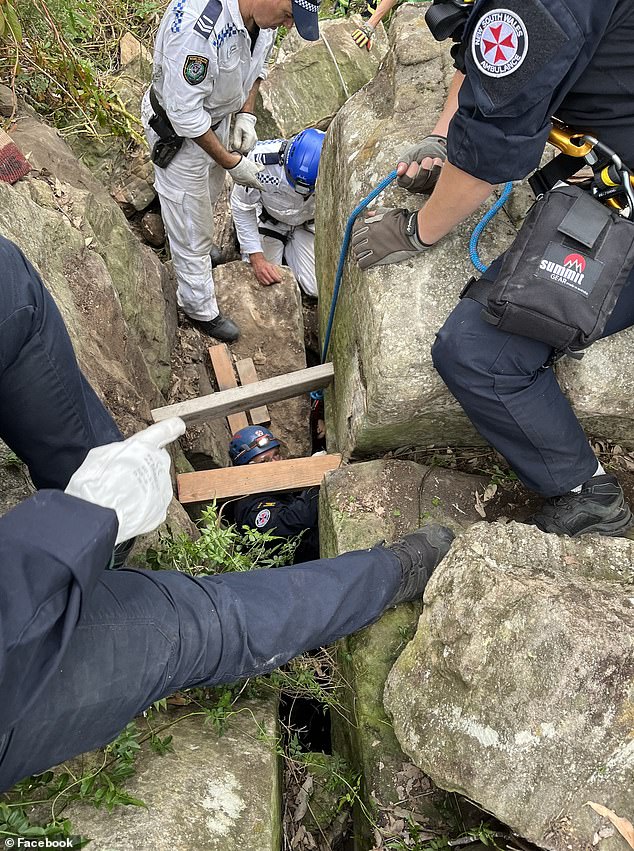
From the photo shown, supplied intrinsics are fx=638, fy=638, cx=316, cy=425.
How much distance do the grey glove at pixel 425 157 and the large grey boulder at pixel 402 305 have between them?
144mm

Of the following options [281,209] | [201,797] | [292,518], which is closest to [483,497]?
[292,518]

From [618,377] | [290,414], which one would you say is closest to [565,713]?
[618,377]

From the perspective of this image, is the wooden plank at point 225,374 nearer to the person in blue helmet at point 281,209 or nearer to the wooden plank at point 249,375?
the wooden plank at point 249,375

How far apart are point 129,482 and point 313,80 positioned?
586 cm

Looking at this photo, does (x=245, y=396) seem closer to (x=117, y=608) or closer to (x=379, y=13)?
(x=117, y=608)

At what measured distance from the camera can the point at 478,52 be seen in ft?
5.66

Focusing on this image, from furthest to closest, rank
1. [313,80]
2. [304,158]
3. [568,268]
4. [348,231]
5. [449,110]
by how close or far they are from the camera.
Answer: [313,80]
[304,158]
[348,231]
[449,110]
[568,268]

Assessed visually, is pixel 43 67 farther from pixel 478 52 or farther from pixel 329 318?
pixel 478 52

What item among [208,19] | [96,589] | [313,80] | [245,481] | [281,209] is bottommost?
[245,481]

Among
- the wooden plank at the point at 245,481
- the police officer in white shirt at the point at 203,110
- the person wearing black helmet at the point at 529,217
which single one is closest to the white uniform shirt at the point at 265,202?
the police officer in white shirt at the point at 203,110

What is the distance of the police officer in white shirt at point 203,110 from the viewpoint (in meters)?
3.46

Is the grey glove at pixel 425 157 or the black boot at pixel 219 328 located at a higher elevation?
the grey glove at pixel 425 157

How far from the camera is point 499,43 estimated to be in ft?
5.49

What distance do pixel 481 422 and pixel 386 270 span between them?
0.76 meters
